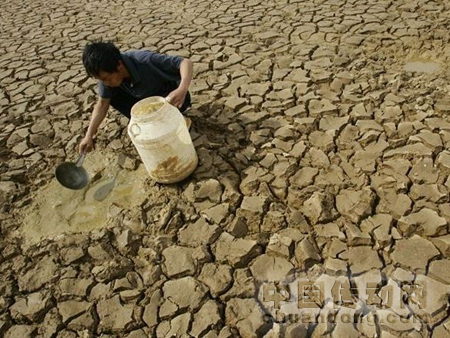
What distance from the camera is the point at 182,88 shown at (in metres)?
2.13

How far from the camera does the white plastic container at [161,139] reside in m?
1.97

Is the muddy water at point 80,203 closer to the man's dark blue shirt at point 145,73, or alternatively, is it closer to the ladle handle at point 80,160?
the ladle handle at point 80,160

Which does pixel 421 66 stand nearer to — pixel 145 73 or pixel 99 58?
pixel 145 73

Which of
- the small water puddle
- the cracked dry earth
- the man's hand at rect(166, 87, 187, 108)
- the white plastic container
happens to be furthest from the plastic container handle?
the small water puddle

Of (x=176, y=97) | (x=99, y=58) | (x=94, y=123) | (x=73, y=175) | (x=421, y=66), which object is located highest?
(x=99, y=58)

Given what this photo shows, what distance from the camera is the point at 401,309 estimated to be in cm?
Result: 155

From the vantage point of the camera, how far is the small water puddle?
2914 mm

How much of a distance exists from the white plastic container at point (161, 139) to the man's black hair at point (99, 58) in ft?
0.82

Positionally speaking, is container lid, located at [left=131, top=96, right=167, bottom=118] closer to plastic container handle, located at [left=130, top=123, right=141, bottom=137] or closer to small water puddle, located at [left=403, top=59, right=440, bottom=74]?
plastic container handle, located at [left=130, top=123, right=141, bottom=137]

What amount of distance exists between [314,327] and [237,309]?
1.07 feet

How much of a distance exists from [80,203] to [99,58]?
0.88 metres

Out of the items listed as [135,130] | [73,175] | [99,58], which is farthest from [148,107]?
[73,175]

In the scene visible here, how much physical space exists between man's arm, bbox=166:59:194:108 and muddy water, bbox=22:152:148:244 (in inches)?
20.5

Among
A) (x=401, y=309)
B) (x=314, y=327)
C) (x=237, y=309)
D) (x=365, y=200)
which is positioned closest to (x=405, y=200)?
(x=365, y=200)
